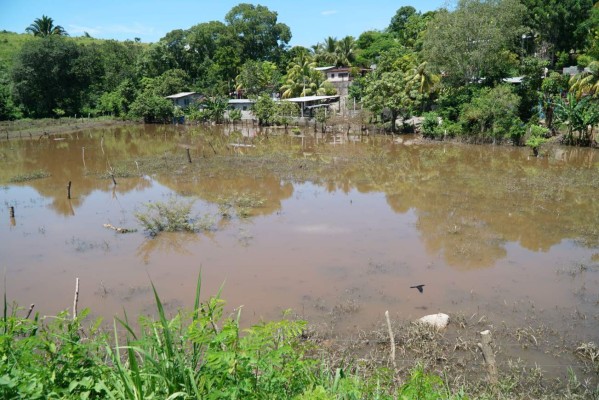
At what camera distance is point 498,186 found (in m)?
17.8

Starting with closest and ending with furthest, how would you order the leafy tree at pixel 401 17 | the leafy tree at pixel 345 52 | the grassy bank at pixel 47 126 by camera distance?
the grassy bank at pixel 47 126 → the leafy tree at pixel 345 52 → the leafy tree at pixel 401 17

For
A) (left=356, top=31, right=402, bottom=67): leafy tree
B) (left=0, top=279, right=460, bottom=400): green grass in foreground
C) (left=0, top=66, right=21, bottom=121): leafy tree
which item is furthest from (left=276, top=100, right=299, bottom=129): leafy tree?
(left=0, top=279, right=460, bottom=400): green grass in foreground

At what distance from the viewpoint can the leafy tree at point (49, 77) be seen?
143ft

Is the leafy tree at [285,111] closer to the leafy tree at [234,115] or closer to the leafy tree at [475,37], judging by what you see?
the leafy tree at [234,115]

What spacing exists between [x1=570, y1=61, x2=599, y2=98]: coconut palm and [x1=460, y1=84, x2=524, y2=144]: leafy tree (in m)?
3.18

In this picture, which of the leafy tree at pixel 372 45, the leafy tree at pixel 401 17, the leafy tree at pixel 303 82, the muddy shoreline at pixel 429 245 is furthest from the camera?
the leafy tree at pixel 401 17

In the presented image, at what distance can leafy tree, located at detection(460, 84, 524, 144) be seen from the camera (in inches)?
1004

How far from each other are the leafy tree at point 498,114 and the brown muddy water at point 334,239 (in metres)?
2.42

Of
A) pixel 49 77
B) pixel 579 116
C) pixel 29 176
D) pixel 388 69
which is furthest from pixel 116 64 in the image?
pixel 579 116

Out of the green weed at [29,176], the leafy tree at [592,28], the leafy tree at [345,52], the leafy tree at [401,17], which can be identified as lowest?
the green weed at [29,176]

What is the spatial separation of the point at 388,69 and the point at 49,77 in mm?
32183

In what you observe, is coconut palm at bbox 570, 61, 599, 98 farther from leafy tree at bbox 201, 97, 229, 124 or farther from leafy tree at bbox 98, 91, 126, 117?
leafy tree at bbox 98, 91, 126, 117

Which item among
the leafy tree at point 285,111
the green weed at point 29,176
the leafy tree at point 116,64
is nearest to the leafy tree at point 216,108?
the leafy tree at point 285,111

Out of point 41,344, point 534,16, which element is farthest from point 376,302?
point 534,16
